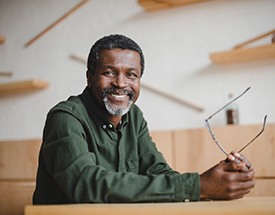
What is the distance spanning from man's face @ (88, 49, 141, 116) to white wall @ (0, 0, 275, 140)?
1.30 m

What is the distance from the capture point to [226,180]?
3.29 feet

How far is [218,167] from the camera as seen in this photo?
1.02 meters

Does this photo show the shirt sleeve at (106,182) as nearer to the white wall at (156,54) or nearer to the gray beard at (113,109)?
the gray beard at (113,109)

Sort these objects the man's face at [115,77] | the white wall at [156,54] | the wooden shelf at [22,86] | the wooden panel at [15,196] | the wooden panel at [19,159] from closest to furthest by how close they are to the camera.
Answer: the man's face at [115,77] → the wooden panel at [15,196] → the white wall at [156,54] → the wooden panel at [19,159] → the wooden shelf at [22,86]

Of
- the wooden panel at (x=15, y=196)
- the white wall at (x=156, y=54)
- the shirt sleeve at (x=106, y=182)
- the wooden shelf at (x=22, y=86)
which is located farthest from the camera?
the wooden shelf at (x=22, y=86)

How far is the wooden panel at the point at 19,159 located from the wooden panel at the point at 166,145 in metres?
0.87

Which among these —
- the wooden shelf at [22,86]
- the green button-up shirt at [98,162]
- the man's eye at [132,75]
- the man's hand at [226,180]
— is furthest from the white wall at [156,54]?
the man's hand at [226,180]

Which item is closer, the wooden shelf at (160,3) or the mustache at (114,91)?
the mustache at (114,91)

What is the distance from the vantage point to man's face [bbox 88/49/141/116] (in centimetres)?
136

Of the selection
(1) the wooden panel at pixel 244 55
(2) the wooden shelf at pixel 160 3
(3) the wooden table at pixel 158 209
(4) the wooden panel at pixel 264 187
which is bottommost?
(4) the wooden panel at pixel 264 187

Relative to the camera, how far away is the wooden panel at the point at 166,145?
2.38 meters

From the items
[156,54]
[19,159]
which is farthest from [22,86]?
[156,54]

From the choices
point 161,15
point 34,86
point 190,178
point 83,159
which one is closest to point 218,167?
point 190,178

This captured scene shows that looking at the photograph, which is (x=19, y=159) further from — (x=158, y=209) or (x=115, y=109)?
(x=158, y=209)
